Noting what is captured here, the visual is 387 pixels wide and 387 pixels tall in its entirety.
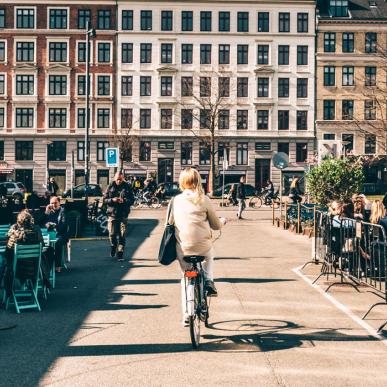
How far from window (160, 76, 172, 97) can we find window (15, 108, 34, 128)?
1161 cm

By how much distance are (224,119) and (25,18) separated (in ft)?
64.6

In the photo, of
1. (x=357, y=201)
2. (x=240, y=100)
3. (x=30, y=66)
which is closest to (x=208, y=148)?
(x=240, y=100)

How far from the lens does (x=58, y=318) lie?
9414 mm

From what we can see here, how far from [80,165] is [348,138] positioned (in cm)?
2393

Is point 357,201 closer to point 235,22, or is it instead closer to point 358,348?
point 358,348

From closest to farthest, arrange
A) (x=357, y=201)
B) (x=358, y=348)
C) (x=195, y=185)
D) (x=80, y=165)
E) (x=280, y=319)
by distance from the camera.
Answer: (x=358, y=348)
(x=195, y=185)
(x=280, y=319)
(x=357, y=201)
(x=80, y=165)

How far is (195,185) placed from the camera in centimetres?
819

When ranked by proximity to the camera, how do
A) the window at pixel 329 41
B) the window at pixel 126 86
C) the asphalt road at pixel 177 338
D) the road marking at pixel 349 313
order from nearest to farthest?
the asphalt road at pixel 177 338 < the road marking at pixel 349 313 < the window at pixel 126 86 < the window at pixel 329 41

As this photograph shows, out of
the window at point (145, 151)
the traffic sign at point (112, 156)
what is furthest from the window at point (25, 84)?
the traffic sign at point (112, 156)

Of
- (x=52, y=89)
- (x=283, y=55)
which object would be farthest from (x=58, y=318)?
(x=283, y=55)

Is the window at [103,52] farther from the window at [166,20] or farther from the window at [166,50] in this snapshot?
the window at [166,20]

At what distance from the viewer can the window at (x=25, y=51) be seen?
63.0m

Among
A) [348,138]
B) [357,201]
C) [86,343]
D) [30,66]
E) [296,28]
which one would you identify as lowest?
[86,343]

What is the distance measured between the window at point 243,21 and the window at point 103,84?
12717mm
